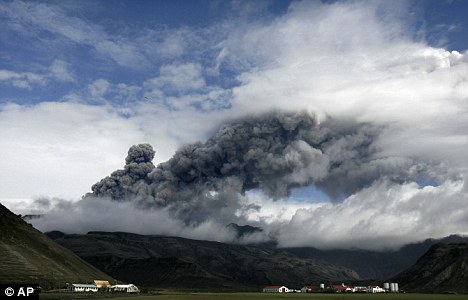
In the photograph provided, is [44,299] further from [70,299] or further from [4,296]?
[4,296]

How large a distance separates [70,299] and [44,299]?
342 inches

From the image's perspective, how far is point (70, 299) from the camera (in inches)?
5591

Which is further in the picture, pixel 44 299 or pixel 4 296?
pixel 44 299

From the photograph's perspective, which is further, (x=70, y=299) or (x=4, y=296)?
(x=70, y=299)

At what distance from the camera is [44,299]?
134875 mm

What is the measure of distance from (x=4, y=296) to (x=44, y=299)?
115 m

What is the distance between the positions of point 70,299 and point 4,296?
395ft

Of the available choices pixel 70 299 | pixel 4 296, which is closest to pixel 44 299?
pixel 70 299
